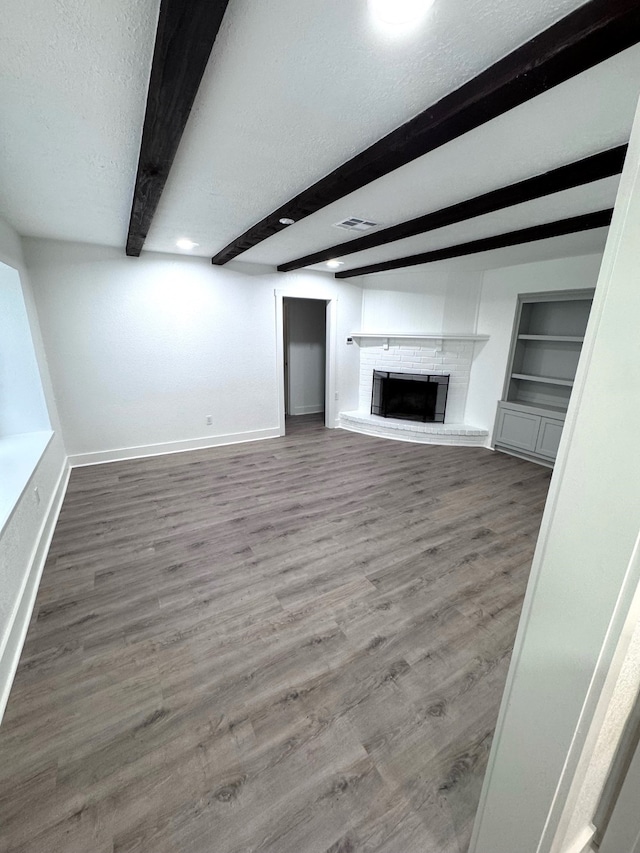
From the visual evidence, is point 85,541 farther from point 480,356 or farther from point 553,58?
point 480,356

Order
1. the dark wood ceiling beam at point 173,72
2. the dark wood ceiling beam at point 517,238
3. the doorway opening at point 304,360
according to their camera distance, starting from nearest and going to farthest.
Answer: the dark wood ceiling beam at point 173,72
the dark wood ceiling beam at point 517,238
the doorway opening at point 304,360

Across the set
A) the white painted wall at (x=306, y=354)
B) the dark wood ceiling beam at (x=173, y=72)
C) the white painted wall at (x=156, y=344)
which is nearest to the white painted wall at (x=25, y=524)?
the white painted wall at (x=156, y=344)

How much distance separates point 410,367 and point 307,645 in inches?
169

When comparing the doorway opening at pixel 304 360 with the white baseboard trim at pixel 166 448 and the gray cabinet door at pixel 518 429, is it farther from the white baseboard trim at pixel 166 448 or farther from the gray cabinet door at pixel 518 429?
the gray cabinet door at pixel 518 429

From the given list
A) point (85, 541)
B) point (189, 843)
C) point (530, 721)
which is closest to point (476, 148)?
point (530, 721)

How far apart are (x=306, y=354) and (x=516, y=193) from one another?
4496 millimetres

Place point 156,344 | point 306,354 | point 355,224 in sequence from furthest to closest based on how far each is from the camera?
point 306,354 → point 156,344 → point 355,224

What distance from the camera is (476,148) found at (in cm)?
157

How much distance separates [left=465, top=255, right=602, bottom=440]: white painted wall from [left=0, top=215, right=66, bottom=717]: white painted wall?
5024 mm

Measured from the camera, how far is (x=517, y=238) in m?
2.91

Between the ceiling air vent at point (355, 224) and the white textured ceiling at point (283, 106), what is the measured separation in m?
0.22

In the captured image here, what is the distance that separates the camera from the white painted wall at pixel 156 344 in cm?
355

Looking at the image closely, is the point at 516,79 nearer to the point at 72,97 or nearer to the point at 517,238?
the point at 72,97

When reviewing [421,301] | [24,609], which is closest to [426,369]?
[421,301]
